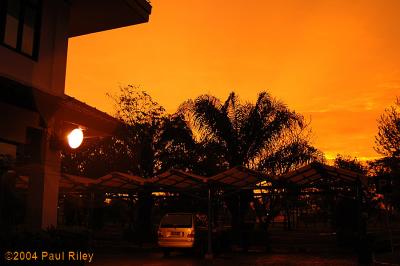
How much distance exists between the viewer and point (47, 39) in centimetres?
1094

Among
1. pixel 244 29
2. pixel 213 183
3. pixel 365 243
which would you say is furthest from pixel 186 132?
pixel 365 243

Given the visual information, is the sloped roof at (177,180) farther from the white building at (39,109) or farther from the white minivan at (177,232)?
the white building at (39,109)

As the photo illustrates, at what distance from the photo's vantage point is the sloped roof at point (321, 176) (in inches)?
689

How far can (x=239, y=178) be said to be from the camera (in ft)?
63.6

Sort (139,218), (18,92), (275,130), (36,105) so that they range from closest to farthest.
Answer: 1. (18,92)
2. (36,105)
3. (275,130)
4. (139,218)

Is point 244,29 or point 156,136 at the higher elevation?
point 244,29

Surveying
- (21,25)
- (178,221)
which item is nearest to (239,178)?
(178,221)

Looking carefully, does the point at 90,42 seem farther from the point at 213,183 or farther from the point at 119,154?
the point at 119,154

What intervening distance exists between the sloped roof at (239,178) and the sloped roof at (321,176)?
4.07 feet

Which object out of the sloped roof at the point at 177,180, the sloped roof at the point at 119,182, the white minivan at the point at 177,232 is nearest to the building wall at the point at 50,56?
the sloped roof at the point at 177,180

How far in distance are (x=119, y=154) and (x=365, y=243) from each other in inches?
635

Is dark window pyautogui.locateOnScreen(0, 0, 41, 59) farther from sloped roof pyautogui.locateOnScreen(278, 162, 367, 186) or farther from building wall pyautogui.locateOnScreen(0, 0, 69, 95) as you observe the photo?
sloped roof pyautogui.locateOnScreen(278, 162, 367, 186)

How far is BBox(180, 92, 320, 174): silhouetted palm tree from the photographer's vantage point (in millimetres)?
23016

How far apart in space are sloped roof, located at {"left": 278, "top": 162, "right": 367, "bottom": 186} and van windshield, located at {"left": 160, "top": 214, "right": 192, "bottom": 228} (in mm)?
4385
